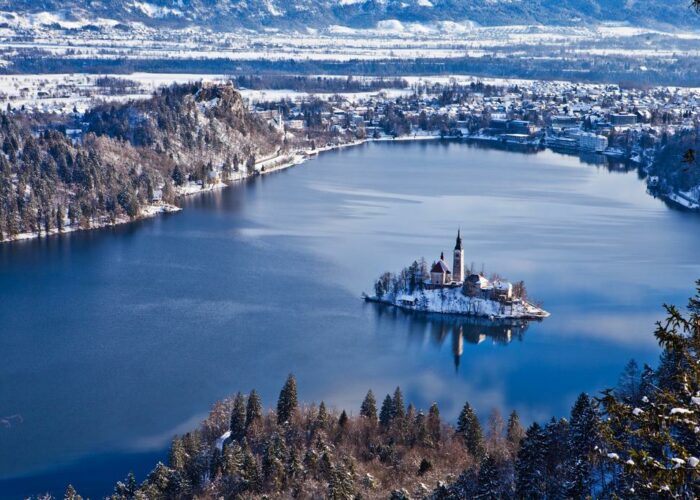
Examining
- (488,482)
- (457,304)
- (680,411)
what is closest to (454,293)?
(457,304)

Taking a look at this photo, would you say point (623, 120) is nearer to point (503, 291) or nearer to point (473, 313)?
point (503, 291)

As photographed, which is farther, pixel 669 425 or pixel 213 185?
pixel 213 185

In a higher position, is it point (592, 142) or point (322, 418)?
point (592, 142)

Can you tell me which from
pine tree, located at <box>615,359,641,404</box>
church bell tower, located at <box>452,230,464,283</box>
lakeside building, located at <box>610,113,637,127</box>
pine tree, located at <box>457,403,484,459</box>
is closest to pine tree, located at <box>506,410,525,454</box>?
pine tree, located at <box>457,403,484,459</box>

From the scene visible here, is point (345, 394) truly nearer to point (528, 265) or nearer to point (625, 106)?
point (528, 265)

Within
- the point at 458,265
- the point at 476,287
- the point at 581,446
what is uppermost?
the point at 581,446

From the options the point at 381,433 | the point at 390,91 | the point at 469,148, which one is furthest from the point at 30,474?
the point at 390,91

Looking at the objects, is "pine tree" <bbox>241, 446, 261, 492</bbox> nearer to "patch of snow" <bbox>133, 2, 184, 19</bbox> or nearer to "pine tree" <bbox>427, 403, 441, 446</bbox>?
"pine tree" <bbox>427, 403, 441, 446</bbox>
